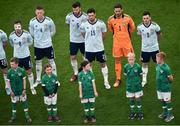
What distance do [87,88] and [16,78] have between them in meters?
1.85

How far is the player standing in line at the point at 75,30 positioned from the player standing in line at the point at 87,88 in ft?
7.77

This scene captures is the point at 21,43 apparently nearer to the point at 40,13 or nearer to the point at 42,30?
the point at 42,30

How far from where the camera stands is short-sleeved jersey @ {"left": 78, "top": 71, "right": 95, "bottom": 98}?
12.9m

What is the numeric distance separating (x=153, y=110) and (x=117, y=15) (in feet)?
9.63

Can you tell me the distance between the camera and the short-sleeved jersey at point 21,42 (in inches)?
564

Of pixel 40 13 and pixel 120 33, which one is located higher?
pixel 40 13

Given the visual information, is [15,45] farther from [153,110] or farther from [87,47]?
[153,110]

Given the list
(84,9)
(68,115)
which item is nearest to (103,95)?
(68,115)

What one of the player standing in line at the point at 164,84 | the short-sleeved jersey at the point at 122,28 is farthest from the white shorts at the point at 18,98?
the player standing in line at the point at 164,84

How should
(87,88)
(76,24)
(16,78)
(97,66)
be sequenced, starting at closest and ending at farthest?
1. (87,88)
2. (16,78)
3. (76,24)
4. (97,66)

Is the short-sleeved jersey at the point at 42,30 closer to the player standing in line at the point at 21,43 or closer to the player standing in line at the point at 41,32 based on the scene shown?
the player standing in line at the point at 41,32

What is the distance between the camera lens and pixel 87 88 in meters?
13.0

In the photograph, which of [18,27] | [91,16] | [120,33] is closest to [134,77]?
[120,33]

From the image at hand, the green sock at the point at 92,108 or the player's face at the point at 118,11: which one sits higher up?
the player's face at the point at 118,11
